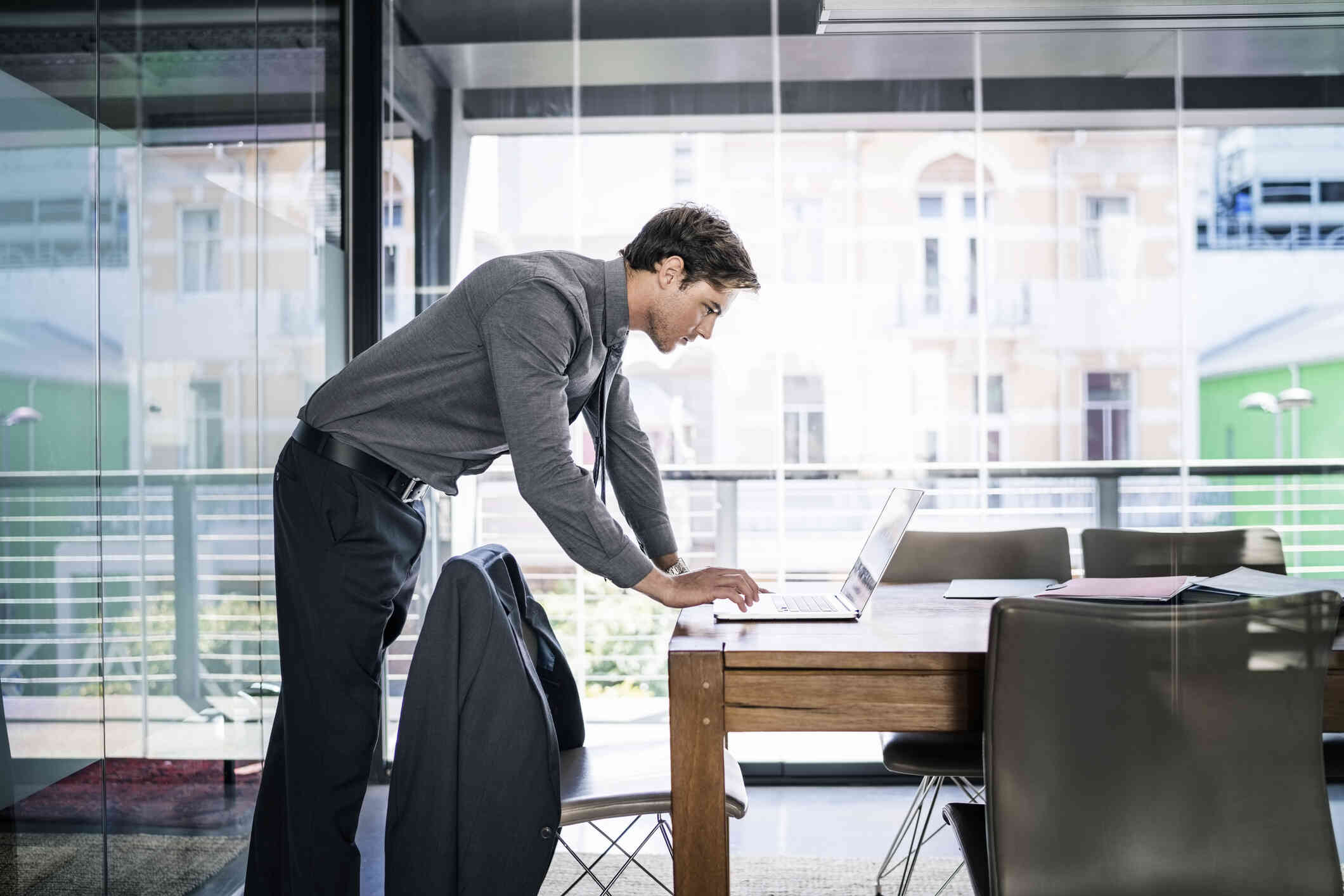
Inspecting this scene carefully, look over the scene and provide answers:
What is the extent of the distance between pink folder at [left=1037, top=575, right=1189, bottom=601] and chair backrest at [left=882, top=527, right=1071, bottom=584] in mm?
784

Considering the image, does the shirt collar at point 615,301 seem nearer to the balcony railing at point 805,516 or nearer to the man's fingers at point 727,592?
the man's fingers at point 727,592

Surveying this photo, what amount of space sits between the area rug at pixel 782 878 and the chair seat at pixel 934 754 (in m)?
0.42

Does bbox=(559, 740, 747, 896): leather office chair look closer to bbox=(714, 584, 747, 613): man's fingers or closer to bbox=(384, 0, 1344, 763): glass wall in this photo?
bbox=(714, 584, 747, 613): man's fingers

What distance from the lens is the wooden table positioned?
1.57 m

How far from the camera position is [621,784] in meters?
1.82

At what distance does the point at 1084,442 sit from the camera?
→ 3451mm

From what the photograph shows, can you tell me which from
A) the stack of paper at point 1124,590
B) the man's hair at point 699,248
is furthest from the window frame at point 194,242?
the stack of paper at point 1124,590

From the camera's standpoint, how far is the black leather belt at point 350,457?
1988 millimetres

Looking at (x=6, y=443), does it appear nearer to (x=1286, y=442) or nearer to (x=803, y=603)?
(x=803, y=603)

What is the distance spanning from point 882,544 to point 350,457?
3.40ft

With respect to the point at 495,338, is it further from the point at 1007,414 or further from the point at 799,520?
the point at 1007,414

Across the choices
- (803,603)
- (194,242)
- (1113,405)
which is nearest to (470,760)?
(803,603)

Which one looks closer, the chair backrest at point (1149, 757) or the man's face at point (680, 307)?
the chair backrest at point (1149, 757)

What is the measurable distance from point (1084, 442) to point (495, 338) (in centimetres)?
232
